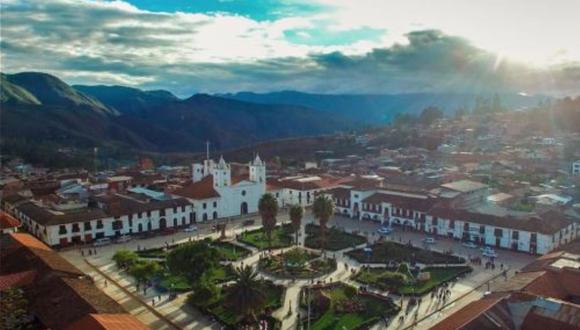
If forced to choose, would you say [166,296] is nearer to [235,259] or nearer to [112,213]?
[235,259]

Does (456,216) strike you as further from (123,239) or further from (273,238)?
(123,239)

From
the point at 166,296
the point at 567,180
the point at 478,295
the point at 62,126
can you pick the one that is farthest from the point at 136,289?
the point at 62,126

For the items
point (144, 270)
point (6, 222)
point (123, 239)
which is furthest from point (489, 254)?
point (6, 222)

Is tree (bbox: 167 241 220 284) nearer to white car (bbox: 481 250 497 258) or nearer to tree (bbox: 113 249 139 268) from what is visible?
tree (bbox: 113 249 139 268)

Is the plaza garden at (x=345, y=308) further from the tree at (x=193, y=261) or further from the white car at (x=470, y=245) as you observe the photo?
the white car at (x=470, y=245)

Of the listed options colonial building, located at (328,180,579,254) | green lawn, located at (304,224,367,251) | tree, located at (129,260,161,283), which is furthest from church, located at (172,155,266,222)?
tree, located at (129,260,161,283)

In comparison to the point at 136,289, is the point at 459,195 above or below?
above
